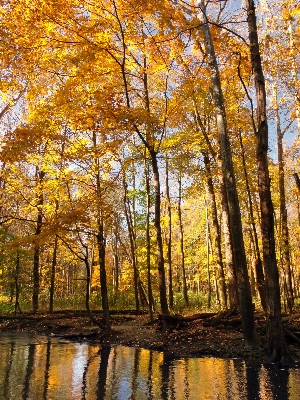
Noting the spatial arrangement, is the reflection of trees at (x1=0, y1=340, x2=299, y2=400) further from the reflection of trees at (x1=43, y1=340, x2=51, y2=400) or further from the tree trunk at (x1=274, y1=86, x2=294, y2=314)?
the tree trunk at (x1=274, y1=86, x2=294, y2=314)

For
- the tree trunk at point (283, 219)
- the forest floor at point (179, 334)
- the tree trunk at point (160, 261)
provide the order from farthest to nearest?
the tree trunk at point (283, 219), the tree trunk at point (160, 261), the forest floor at point (179, 334)

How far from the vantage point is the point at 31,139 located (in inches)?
398

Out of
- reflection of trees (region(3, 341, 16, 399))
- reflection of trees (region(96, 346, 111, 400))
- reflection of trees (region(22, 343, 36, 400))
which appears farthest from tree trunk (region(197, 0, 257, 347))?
reflection of trees (region(3, 341, 16, 399))

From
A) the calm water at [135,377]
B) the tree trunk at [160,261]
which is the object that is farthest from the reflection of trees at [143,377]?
the tree trunk at [160,261]

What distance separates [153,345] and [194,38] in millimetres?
10115

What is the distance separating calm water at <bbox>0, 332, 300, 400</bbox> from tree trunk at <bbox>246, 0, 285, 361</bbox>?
2.25 ft

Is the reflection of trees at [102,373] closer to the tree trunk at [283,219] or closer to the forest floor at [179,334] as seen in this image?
the forest floor at [179,334]

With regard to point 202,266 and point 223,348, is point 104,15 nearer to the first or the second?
point 223,348

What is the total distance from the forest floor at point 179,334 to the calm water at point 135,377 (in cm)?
63

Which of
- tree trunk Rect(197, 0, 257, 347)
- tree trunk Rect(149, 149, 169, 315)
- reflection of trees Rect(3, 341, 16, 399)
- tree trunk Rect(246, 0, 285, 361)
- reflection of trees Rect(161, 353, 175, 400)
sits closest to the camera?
reflection of trees Rect(161, 353, 175, 400)

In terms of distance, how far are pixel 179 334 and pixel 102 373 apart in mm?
4329

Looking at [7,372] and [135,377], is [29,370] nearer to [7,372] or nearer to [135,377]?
[7,372]

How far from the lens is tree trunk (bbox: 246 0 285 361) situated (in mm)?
7730

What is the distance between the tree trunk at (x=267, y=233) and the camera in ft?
25.4
